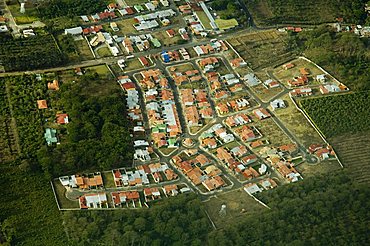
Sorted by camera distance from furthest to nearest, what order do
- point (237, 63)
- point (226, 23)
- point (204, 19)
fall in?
1. point (204, 19)
2. point (226, 23)
3. point (237, 63)

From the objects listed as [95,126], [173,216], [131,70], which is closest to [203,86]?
[131,70]

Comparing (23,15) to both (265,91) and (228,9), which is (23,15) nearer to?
(228,9)

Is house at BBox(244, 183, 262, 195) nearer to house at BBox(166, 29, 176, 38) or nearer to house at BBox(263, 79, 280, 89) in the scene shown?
house at BBox(263, 79, 280, 89)

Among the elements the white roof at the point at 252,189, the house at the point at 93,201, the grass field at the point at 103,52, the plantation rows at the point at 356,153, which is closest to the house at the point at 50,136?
the house at the point at 93,201

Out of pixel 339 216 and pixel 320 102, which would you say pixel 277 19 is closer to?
pixel 320 102

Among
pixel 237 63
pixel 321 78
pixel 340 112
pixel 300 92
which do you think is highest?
pixel 237 63

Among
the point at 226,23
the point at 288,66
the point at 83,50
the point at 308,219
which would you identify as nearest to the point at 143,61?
the point at 83,50

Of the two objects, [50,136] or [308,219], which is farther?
[50,136]
